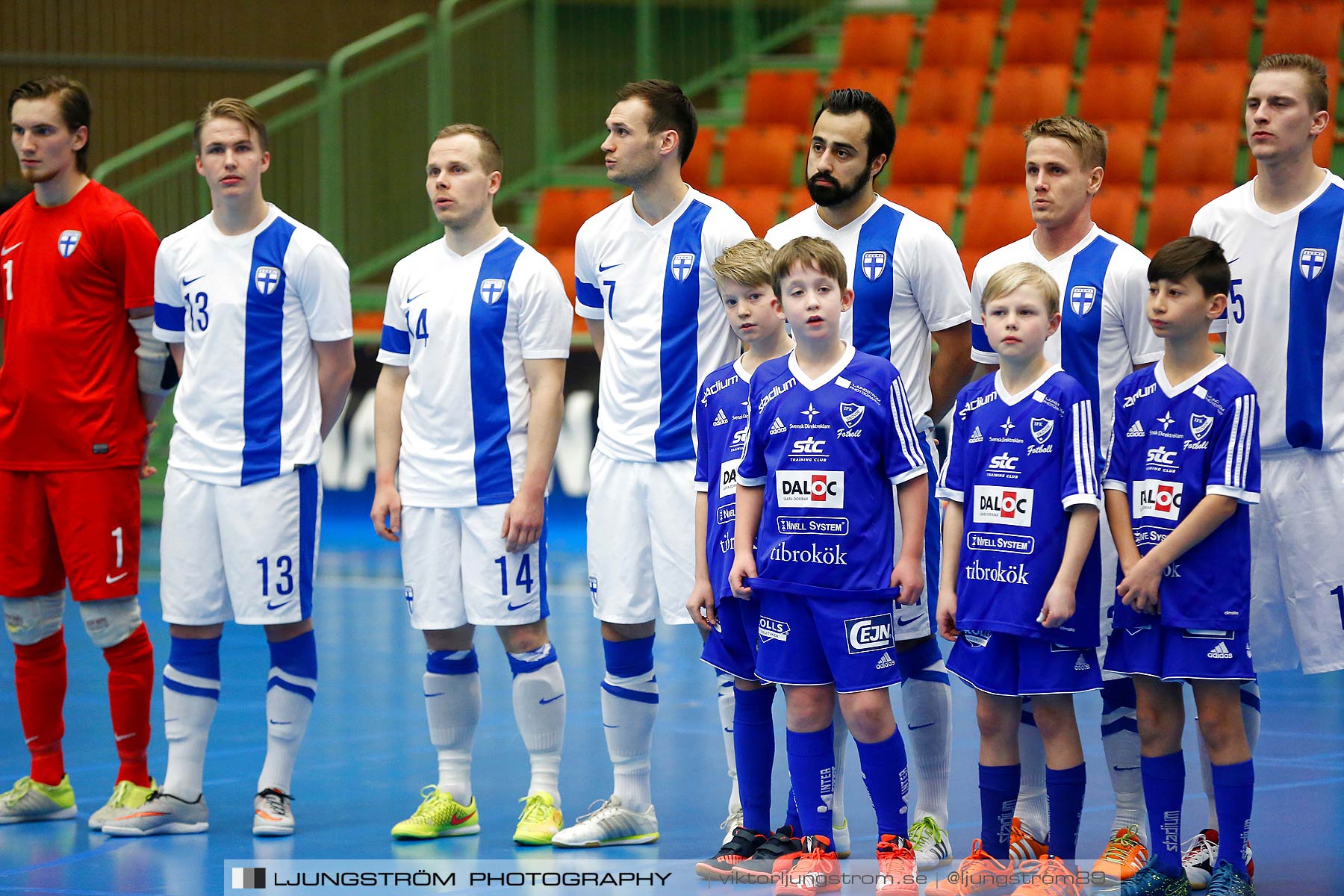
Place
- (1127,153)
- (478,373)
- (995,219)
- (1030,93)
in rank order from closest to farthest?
(478,373), (995,219), (1127,153), (1030,93)

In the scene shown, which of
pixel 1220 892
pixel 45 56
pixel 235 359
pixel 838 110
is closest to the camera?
pixel 1220 892

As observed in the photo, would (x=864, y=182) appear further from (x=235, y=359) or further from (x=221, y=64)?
(x=221, y=64)

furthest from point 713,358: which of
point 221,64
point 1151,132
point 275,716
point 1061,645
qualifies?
point 221,64

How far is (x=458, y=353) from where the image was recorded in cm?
490

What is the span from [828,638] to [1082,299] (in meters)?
1.19

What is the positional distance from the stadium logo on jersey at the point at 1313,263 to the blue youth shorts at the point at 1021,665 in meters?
1.19

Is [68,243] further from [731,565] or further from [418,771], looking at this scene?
[731,565]

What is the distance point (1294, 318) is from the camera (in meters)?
4.38

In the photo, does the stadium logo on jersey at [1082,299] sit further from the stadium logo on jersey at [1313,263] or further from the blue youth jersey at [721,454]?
the blue youth jersey at [721,454]

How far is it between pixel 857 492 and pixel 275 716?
2.06 m

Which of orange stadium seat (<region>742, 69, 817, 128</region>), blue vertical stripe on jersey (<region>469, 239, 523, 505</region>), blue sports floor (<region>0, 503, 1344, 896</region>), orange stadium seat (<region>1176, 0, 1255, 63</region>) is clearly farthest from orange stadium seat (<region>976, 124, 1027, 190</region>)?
blue vertical stripe on jersey (<region>469, 239, 523, 505</region>)

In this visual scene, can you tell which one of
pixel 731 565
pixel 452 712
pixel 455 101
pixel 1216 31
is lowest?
pixel 452 712

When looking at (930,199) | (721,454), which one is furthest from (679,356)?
(930,199)

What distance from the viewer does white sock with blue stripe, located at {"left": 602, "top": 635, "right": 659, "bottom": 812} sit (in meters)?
4.86
